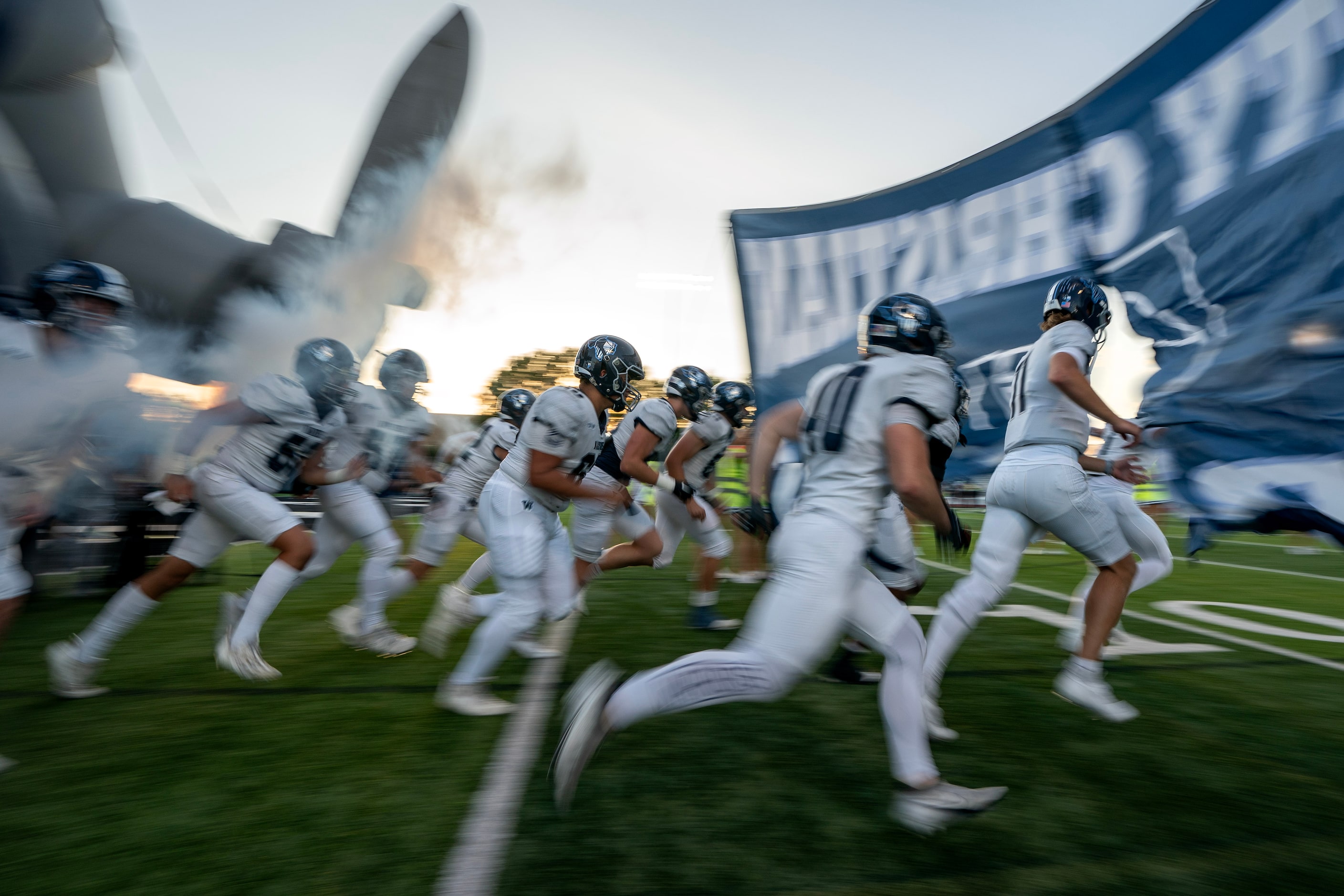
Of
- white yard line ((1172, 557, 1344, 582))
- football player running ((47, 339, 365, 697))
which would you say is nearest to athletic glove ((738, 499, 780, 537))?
football player running ((47, 339, 365, 697))

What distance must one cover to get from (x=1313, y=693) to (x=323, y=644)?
6.35 m

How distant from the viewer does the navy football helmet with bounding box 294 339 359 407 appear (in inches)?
195

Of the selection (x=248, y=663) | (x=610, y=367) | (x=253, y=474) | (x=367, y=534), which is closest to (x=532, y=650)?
(x=367, y=534)

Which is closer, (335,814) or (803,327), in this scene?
(335,814)

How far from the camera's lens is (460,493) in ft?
21.2

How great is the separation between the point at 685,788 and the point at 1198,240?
6.10 meters

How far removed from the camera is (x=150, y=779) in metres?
3.20

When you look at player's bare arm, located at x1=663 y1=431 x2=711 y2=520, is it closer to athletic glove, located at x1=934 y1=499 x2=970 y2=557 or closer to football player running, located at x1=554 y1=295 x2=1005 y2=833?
athletic glove, located at x1=934 y1=499 x2=970 y2=557

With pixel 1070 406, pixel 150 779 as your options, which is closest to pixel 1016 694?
pixel 1070 406

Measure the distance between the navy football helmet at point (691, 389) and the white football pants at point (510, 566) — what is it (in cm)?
205

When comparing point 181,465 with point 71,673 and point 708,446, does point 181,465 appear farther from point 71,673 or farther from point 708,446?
point 708,446

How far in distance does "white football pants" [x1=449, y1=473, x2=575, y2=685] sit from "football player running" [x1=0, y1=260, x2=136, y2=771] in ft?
6.09

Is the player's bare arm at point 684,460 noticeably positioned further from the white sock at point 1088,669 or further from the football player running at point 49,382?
the football player running at point 49,382

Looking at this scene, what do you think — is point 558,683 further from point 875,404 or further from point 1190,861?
point 1190,861
